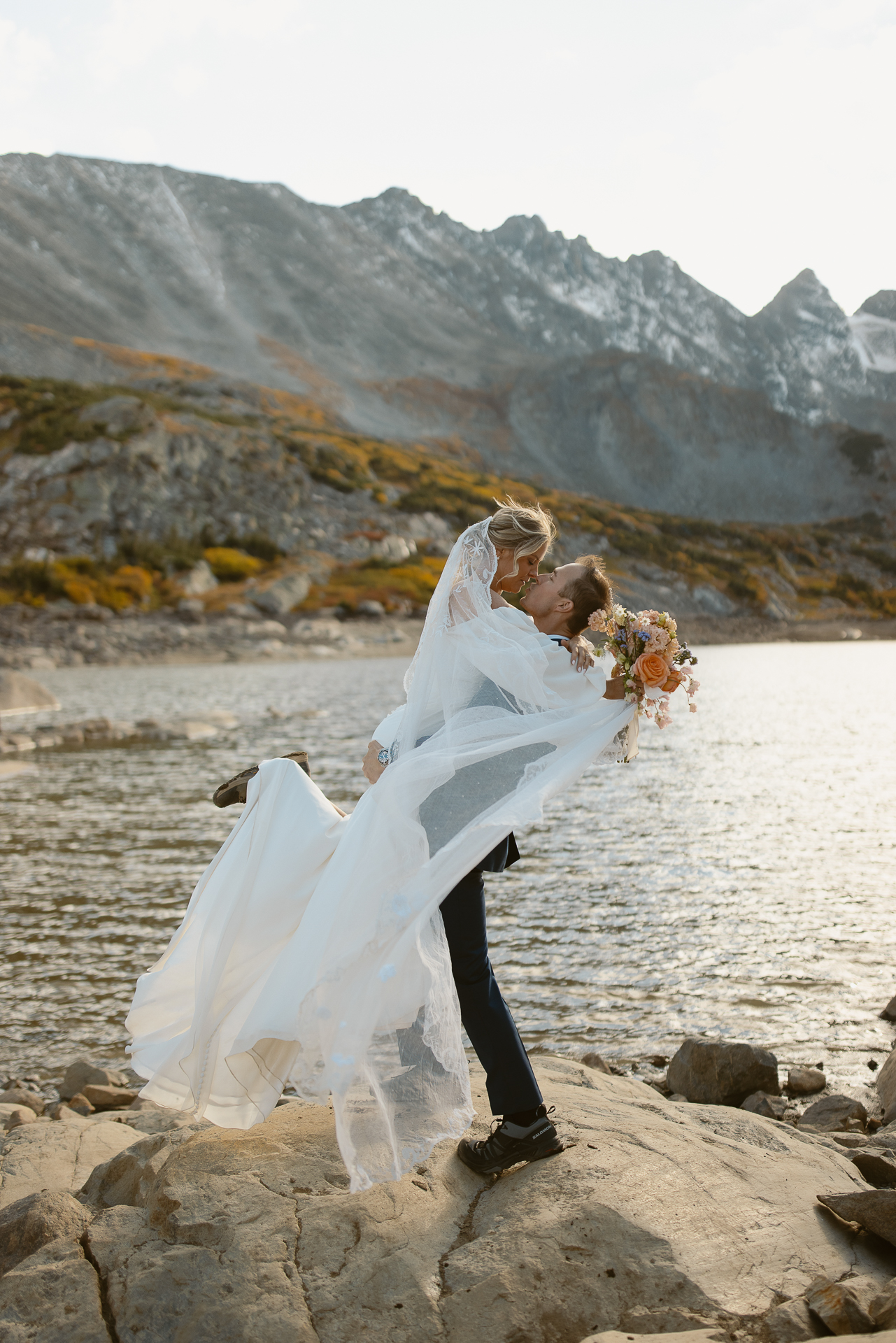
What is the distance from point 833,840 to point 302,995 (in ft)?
38.6

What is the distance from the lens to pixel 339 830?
13.9 feet

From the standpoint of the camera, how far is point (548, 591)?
4184 millimetres

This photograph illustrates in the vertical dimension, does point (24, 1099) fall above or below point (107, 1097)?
below

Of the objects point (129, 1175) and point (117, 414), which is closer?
point (129, 1175)

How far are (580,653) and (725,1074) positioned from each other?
3457 millimetres

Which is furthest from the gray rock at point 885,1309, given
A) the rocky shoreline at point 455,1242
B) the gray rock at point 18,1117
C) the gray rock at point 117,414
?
the gray rock at point 117,414

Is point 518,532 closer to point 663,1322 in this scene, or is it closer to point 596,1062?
point 663,1322

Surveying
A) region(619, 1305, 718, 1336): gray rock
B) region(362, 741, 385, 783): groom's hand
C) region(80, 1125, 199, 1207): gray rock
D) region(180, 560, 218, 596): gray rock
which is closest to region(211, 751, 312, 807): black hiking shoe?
region(362, 741, 385, 783): groom's hand

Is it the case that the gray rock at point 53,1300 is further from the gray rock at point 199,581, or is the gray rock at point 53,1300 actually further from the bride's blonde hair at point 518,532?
the gray rock at point 199,581

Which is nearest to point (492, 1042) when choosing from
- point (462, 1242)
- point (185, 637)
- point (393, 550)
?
point (462, 1242)

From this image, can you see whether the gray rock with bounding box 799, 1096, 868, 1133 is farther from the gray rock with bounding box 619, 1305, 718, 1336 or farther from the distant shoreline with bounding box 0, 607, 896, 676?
the distant shoreline with bounding box 0, 607, 896, 676

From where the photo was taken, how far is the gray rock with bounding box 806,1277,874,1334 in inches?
114

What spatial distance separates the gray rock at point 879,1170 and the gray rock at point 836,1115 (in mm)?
1305

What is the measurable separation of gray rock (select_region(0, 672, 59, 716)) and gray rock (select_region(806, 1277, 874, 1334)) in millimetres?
31372
